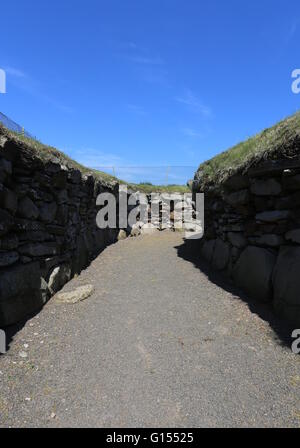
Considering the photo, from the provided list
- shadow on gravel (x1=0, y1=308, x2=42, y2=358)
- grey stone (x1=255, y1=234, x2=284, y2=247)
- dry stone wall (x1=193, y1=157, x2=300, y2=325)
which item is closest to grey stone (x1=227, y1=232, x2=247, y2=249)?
dry stone wall (x1=193, y1=157, x2=300, y2=325)

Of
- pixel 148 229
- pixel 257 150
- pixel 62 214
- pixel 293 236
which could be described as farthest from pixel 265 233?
pixel 148 229

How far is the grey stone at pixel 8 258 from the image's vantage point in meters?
4.43

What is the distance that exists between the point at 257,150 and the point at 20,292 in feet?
18.3

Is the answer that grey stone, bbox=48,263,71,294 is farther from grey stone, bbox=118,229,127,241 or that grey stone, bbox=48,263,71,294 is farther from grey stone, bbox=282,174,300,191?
grey stone, bbox=118,229,127,241

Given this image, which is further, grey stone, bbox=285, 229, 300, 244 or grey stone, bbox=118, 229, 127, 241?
grey stone, bbox=118, 229, 127, 241

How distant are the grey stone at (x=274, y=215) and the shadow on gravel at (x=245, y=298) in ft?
5.42

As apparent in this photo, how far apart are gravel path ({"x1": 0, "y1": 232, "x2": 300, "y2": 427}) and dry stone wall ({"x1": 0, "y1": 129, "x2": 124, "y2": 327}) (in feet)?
1.77

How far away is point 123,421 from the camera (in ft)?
9.53

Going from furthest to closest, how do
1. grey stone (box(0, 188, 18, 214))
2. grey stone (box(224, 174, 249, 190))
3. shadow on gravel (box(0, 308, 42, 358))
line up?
grey stone (box(224, 174, 249, 190))
grey stone (box(0, 188, 18, 214))
shadow on gravel (box(0, 308, 42, 358))

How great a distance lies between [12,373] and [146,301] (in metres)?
2.84

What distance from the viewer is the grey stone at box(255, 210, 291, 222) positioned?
17.0ft

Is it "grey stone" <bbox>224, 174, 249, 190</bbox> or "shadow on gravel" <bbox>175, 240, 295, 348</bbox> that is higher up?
"grey stone" <bbox>224, 174, 249, 190</bbox>

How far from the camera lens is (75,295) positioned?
5891 mm
